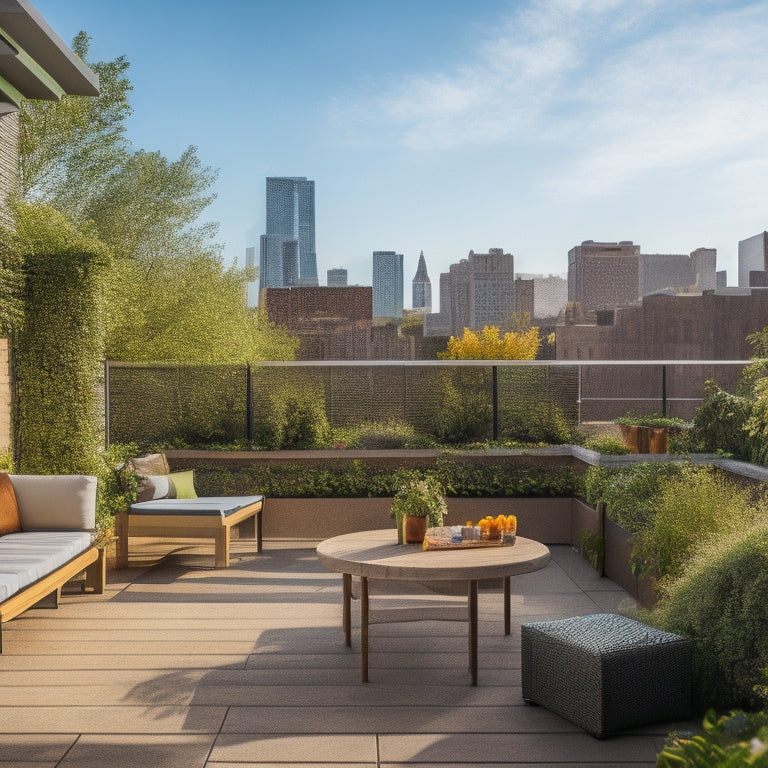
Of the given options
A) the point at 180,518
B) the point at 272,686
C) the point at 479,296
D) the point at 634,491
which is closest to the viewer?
the point at 272,686

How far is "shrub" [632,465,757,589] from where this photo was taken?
427 cm

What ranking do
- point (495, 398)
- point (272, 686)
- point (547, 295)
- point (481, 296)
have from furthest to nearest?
point (547, 295)
point (481, 296)
point (495, 398)
point (272, 686)

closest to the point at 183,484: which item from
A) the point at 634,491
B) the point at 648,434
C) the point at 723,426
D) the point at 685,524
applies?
the point at 634,491

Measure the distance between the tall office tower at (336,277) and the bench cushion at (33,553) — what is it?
44.0m

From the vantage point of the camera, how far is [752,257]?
53.0 m

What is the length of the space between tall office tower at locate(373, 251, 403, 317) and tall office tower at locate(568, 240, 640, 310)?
11140 mm

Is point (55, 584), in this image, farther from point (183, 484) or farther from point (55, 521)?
point (183, 484)

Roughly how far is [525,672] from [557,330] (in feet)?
149

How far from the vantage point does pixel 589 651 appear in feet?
9.95

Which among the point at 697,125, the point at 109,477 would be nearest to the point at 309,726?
the point at 109,477

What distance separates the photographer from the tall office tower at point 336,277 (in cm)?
4903

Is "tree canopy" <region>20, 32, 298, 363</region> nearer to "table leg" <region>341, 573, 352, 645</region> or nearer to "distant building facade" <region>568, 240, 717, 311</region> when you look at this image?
"table leg" <region>341, 573, 352, 645</region>

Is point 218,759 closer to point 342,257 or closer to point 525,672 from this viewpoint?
point 525,672

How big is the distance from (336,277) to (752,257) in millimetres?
25982
